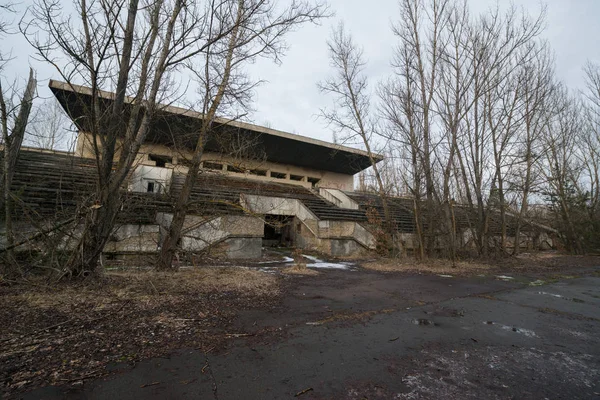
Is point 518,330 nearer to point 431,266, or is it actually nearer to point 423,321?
point 423,321

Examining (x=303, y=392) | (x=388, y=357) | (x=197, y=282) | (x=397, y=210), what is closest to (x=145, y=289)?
(x=197, y=282)

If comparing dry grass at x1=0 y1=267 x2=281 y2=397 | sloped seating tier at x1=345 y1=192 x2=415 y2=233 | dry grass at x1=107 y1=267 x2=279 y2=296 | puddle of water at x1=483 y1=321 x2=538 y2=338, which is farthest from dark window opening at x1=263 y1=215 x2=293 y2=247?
puddle of water at x1=483 y1=321 x2=538 y2=338

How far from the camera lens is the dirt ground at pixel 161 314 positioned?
2438 millimetres

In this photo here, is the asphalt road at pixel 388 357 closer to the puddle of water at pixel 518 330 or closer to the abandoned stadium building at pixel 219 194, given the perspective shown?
the puddle of water at pixel 518 330

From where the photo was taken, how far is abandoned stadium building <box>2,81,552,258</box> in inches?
257

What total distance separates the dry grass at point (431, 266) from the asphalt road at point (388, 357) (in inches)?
167

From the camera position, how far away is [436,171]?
38.5 ft

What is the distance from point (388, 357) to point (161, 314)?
2.90m

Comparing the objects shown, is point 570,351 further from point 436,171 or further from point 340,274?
point 436,171

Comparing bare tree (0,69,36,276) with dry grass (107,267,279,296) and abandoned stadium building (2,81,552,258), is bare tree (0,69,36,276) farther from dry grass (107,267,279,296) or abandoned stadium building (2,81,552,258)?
dry grass (107,267,279,296)

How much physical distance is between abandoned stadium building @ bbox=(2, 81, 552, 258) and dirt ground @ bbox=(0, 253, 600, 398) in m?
1.29

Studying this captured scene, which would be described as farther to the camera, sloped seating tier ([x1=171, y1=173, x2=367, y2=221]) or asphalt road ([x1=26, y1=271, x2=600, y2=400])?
sloped seating tier ([x1=171, y1=173, x2=367, y2=221])

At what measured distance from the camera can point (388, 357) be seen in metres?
2.74

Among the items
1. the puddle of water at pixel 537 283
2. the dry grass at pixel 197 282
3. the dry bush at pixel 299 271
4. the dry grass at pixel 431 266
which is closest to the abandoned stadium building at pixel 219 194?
the dry grass at pixel 197 282
